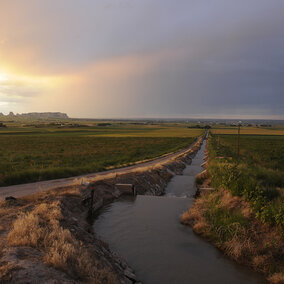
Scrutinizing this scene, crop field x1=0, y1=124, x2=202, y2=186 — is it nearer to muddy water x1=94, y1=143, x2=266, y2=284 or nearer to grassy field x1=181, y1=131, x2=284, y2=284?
muddy water x1=94, y1=143, x2=266, y2=284

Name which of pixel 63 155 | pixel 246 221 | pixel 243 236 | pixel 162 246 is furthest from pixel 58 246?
pixel 63 155

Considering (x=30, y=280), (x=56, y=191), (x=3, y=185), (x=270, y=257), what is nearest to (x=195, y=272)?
(x=270, y=257)

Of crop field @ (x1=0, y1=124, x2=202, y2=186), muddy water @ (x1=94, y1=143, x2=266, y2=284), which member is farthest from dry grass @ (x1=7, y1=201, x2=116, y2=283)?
crop field @ (x1=0, y1=124, x2=202, y2=186)

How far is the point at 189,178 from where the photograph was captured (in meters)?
26.1

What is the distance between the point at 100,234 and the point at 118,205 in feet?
14.3

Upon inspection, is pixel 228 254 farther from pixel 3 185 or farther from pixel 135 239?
pixel 3 185

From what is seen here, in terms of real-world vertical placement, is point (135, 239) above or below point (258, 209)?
below

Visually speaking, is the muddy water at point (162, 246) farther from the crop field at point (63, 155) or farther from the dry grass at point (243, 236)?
the crop field at point (63, 155)

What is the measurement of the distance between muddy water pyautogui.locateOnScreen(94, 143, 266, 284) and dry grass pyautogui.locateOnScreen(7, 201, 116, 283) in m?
2.36

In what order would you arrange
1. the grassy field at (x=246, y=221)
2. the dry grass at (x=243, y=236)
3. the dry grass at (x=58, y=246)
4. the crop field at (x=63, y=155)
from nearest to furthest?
the dry grass at (x=58, y=246), the dry grass at (x=243, y=236), the grassy field at (x=246, y=221), the crop field at (x=63, y=155)

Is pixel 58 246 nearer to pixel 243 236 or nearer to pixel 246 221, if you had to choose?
pixel 243 236

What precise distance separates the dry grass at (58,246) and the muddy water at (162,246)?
2.36 metres

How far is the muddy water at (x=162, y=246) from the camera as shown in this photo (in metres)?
8.82

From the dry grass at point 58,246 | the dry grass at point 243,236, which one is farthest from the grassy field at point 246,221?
the dry grass at point 58,246
